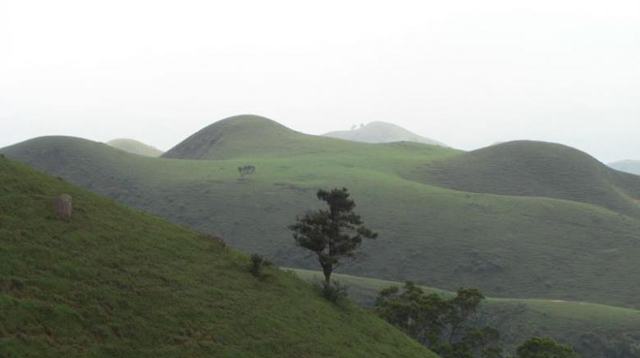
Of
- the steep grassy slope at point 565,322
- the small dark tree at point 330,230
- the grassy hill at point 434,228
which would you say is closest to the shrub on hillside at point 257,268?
the small dark tree at point 330,230

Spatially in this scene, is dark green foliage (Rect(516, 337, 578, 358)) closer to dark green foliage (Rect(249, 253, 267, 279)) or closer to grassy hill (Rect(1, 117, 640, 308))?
dark green foliage (Rect(249, 253, 267, 279))

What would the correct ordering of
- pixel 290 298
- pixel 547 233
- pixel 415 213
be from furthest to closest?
A: pixel 415 213, pixel 547 233, pixel 290 298

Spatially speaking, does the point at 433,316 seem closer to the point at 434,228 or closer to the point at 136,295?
the point at 136,295

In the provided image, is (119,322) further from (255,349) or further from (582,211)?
(582,211)

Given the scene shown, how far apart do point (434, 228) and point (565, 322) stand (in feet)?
176

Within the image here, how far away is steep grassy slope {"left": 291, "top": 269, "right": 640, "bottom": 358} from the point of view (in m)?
83.4

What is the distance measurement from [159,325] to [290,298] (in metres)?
11.9

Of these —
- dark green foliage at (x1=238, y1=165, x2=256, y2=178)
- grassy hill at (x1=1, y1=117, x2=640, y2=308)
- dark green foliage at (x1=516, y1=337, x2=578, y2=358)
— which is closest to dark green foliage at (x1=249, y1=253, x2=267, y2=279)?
dark green foliage at (x1=516, y1=337, x2=578, y2=358)

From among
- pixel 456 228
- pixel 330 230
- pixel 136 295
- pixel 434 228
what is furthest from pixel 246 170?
pixel 136 295

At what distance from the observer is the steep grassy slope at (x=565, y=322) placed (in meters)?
83.4

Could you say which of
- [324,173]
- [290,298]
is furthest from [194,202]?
[290,298]

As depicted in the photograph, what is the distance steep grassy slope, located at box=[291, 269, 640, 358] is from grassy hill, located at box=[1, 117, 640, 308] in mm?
14802

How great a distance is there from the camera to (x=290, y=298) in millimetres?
36688

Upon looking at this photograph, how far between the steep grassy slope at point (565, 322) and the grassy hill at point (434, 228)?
14.8m
